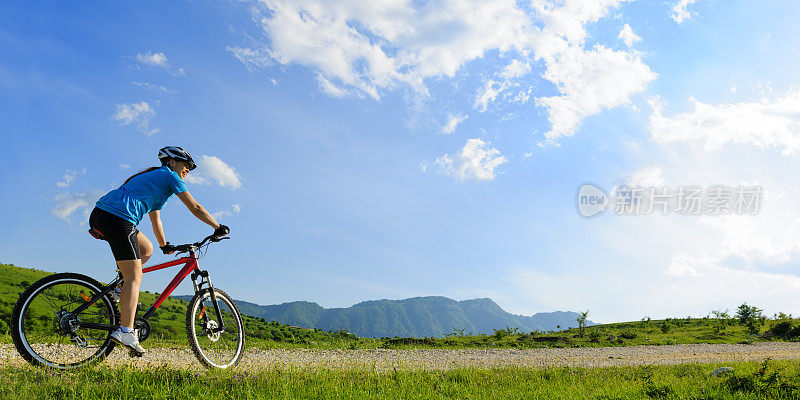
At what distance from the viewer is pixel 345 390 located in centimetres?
733

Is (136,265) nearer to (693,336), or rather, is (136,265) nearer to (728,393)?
(728,393)

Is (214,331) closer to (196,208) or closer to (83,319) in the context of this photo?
(83,319)

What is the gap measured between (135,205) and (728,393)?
11.3 m

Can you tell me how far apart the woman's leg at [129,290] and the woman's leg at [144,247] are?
15.8 inches

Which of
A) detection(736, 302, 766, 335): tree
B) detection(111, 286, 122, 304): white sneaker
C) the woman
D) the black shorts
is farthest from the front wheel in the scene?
detection(736, 302, 766, 335): tree

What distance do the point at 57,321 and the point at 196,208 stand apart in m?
2.77

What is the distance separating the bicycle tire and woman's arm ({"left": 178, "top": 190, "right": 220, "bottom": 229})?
6.88ft

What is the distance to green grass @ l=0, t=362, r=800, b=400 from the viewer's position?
656 cm

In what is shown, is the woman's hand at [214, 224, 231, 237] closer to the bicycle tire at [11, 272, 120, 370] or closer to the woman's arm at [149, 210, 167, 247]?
the woman's arm at [149, 210, 167, 247]

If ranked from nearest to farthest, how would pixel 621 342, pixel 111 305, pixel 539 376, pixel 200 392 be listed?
1. pixel 200 392
2. pixel 111 305
3. pixel 539 376
4. pixel 621 342

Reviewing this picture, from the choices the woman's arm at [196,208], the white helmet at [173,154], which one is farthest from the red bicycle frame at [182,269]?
the white helmet at [173,154]

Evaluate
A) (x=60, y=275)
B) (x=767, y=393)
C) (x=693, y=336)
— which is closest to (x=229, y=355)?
(x=60, y=275)

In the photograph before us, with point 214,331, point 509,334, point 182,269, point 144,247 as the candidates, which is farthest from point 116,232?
point 509,334

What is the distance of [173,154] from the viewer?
8125mm
